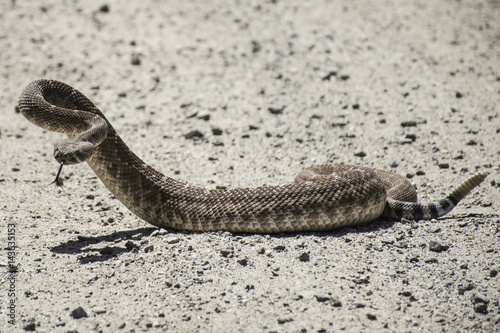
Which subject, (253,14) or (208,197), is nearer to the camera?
(208,197)

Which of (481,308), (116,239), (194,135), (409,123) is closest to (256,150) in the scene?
(194,135)

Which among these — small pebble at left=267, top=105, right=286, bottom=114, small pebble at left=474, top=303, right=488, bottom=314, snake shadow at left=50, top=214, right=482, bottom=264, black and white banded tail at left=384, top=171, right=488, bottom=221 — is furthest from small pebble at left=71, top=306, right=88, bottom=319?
small pebble at left=267, top=105, right=286, bottom=114

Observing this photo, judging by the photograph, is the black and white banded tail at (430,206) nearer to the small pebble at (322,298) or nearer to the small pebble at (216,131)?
the small pebble at (322,298)

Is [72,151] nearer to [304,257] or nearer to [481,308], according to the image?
[304,257]

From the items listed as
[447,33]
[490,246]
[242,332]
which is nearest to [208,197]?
[242,332]

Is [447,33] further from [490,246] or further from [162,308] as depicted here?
[162,308]

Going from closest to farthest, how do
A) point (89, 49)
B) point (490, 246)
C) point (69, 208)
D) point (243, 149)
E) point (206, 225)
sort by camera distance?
point (490, 246)
point (206, 225)
point (69, 208)
point (243, 149)
point (89, 49)
